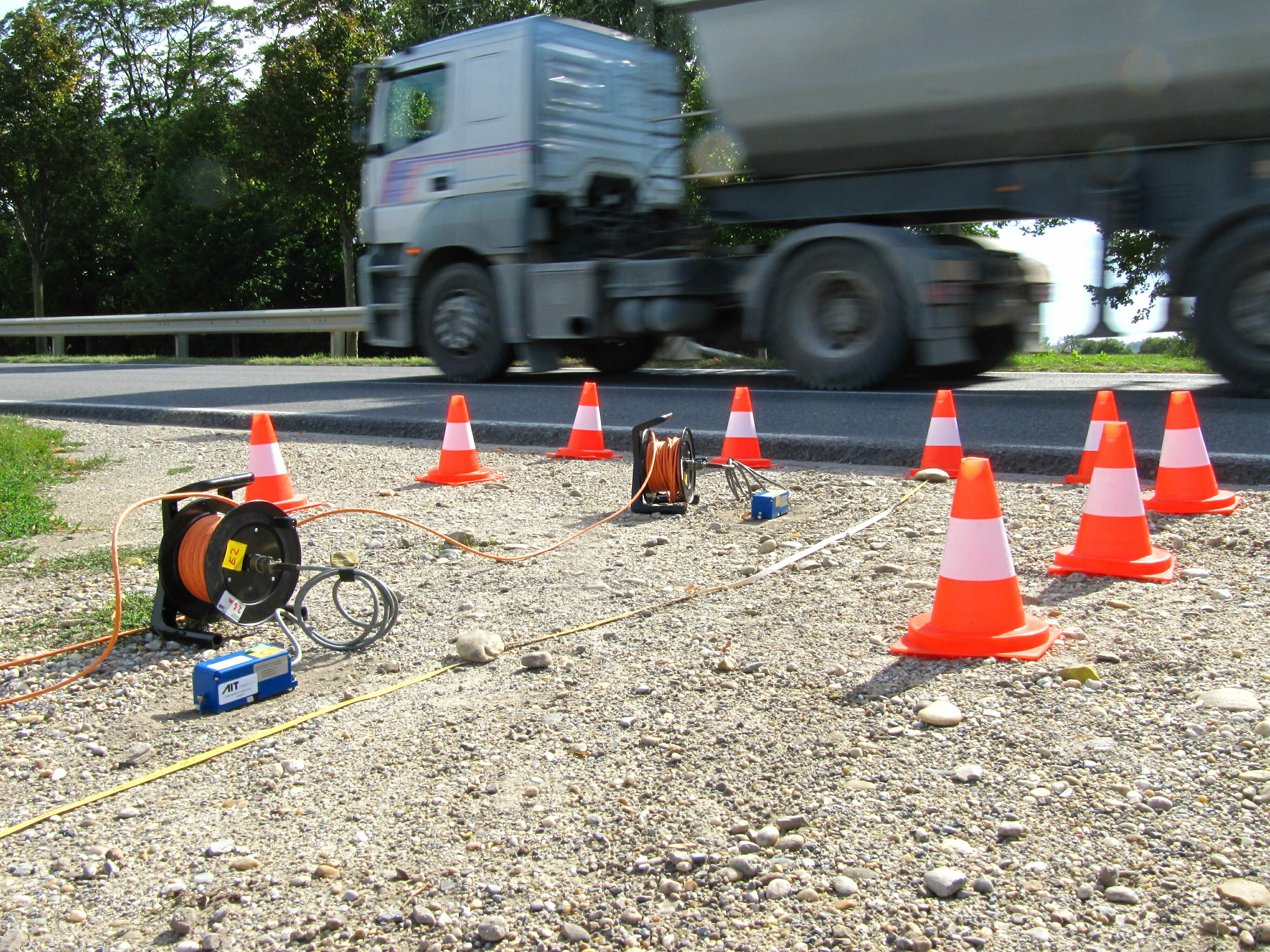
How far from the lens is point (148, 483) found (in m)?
6.70

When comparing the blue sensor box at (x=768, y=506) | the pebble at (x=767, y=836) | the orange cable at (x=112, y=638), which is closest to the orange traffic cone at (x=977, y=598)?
the pebble at (x=767, y=836)

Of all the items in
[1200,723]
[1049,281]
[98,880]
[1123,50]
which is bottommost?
[98,880]

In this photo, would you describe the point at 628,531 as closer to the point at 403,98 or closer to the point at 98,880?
the point at 98,880

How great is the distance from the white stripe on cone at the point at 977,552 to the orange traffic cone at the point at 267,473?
3715mm

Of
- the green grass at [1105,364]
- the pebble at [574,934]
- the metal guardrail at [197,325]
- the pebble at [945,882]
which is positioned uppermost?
the metal guardrail at [197,325]

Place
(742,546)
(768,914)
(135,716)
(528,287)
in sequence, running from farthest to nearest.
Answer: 1. (528,287)
2. (742,546)
3. (135,716)
4. (768,914)

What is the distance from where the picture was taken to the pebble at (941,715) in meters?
2.79

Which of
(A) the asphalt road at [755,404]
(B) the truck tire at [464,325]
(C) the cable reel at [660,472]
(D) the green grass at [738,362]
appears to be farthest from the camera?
(D) the green grass at [738,362]

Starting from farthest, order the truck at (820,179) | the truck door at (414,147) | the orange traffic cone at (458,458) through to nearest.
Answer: the truck door at (414,147) → the truck at (820,179) → the orange traffic cone at (458,458)

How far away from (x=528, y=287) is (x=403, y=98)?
8.53 feet

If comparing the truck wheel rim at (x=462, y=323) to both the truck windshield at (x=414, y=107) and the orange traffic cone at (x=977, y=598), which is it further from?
the orange traffic cone at (x=977, y=598)

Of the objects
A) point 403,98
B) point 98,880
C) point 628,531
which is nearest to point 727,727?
point 98,880

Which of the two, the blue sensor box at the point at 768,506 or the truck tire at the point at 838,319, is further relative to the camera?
the truck tire at the point at 838,319

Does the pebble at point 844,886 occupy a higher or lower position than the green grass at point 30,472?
lower
